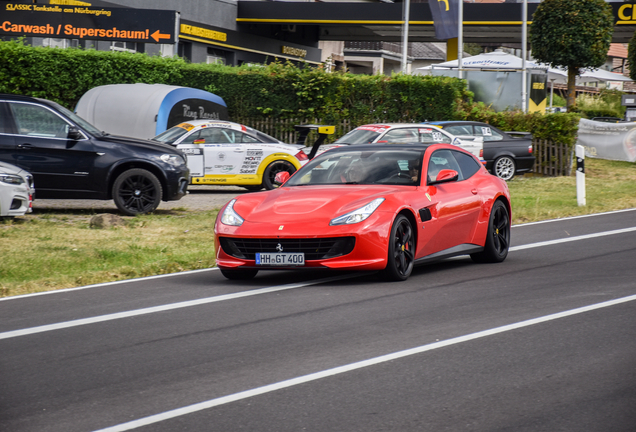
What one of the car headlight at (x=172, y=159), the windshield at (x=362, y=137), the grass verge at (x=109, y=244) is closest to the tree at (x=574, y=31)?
the windshield at (x=362, y=137)

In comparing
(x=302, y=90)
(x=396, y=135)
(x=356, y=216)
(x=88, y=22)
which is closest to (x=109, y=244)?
(x=356, y=216)

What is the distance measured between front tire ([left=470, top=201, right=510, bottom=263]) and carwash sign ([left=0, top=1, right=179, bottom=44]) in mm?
17299

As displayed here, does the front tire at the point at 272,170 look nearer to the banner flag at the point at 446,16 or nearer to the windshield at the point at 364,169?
the windshield at the point at 364,169

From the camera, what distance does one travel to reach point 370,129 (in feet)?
65.7

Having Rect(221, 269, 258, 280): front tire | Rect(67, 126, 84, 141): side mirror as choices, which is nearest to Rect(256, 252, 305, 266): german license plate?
Rect(221, 269, 258, 280): front tire

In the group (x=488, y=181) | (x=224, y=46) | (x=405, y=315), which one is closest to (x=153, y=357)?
(x=405, y=315)

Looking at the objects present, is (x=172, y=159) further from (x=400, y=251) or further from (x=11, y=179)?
(x=400, y=251)

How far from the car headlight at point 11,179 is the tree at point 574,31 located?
62.6 ft

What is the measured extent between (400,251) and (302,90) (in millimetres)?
17681

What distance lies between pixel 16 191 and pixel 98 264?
11.2ft

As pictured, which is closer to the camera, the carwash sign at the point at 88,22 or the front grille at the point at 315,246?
the front grille at the point at 315,246

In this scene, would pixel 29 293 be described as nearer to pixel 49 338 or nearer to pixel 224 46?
pixel 49 338

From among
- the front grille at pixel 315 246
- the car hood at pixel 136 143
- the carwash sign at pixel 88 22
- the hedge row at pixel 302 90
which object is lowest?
the front grille at pixel 315 246

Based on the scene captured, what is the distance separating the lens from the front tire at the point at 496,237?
9891 mm
